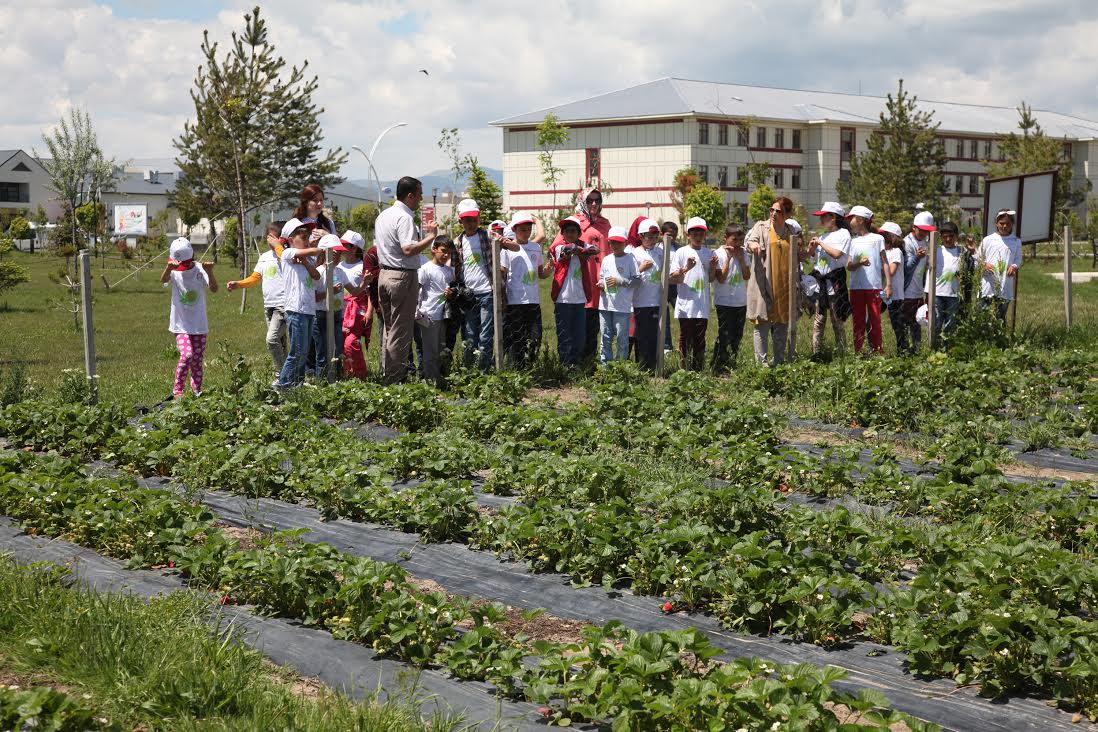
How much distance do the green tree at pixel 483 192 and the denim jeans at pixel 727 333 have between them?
13.3 meters

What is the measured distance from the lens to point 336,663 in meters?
4.27

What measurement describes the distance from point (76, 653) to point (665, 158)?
62.0 metres

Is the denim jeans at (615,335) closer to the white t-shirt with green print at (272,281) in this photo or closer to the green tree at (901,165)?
the white t-shirt with green print at (272,281)

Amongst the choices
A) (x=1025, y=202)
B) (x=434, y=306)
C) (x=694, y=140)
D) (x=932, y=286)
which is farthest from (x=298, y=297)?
(x=694, y=140)

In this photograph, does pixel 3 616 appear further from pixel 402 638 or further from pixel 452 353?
pixel 452 353

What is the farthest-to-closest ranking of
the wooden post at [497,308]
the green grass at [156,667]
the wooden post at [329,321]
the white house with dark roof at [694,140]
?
the white house with dark roof at [694,140]
the wooden post at [497,308]
the wooden post at [329,321]
the green grass at [156,667]

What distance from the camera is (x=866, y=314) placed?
12.2 meters

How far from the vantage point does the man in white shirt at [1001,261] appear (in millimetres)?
12789

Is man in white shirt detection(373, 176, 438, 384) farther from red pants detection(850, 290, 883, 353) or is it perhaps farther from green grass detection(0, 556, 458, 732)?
green grass detection(0, 556, 458, 732)

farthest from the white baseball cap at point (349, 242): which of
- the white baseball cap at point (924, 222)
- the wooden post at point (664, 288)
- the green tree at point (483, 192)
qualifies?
the green tree at point (483, 192)

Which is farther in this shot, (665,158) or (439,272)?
(665,158)

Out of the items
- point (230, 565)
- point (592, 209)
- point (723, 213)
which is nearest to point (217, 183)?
point (723, 213)

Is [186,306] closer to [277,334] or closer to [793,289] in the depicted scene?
[277,334]

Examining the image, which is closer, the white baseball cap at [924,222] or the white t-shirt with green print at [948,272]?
the white t-shirt with green print at [948,272]
